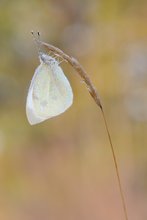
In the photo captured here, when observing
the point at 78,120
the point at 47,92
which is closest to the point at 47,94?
the point at 47,92

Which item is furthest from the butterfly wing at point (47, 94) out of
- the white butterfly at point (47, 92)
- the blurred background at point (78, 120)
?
the blurred background at point (78, 120)

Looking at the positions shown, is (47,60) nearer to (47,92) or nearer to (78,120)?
(47,92)

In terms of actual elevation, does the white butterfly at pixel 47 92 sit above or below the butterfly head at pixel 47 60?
below

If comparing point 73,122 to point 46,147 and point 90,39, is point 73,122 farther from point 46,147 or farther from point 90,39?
point 90,39

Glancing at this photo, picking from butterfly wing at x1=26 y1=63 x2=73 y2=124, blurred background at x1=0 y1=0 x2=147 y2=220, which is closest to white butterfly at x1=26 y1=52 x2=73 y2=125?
butterfly wing at x1=26 y1=63 x2=73 y2=124

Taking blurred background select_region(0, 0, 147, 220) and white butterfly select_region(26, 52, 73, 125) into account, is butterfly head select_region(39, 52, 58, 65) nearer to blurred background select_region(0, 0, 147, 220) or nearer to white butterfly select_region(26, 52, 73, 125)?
white butterfly select_region(26, 52, 73, 125)

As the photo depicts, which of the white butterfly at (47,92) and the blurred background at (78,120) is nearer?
the white butterfly at (47,92)

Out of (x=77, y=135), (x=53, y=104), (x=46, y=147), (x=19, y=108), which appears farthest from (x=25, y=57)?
(x=53, y=104)

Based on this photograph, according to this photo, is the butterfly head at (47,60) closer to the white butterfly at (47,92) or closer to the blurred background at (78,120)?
the white butterfly at (47,92)
